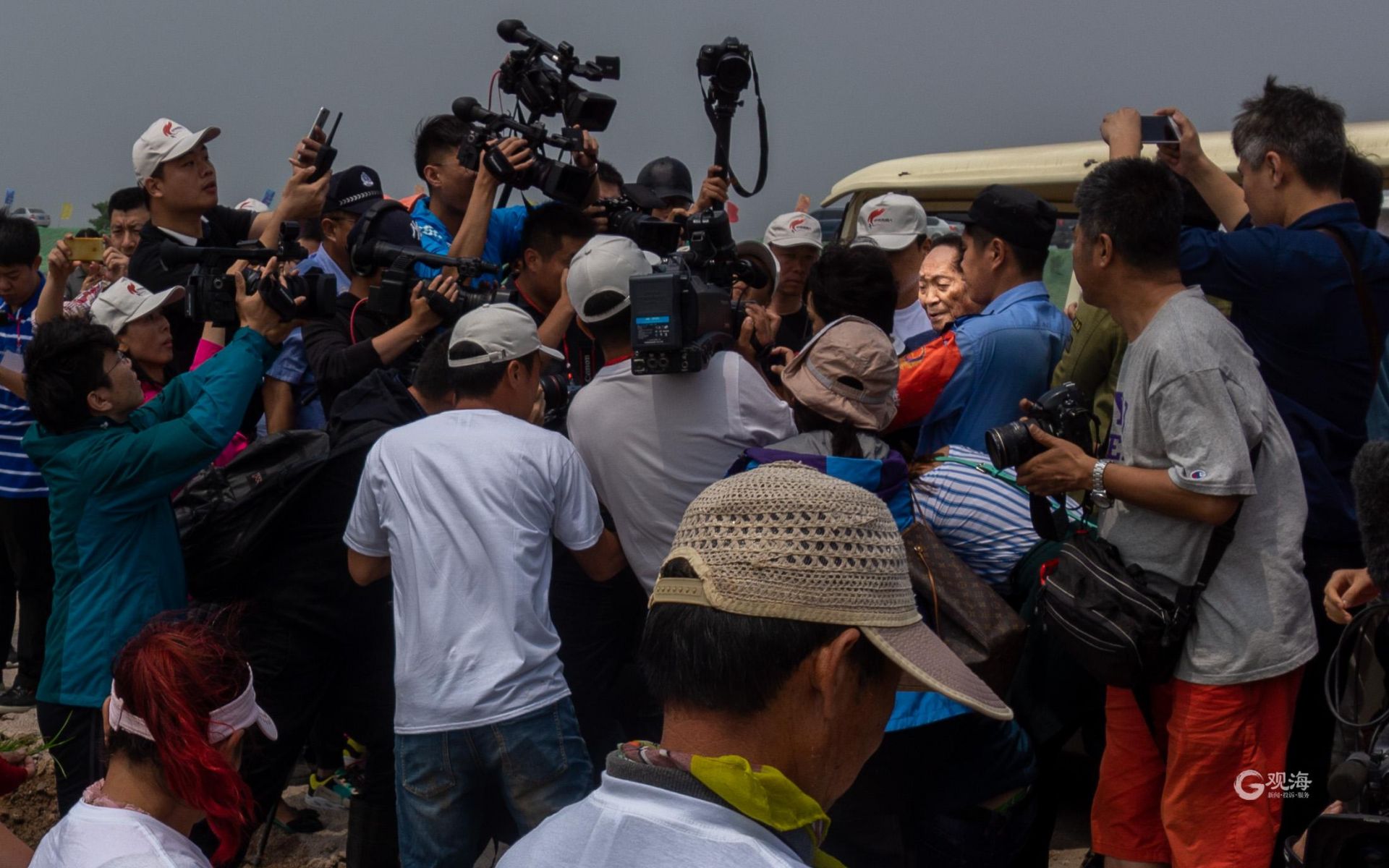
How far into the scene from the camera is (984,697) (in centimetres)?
172

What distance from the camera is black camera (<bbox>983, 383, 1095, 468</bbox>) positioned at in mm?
3307

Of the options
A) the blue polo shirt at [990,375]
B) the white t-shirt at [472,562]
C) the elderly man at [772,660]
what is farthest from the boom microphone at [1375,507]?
the white t-shirt at [472,562]

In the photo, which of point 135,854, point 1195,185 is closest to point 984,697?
point 135,854

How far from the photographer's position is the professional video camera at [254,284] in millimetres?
4180

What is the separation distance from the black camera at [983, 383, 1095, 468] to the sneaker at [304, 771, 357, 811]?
299 cm

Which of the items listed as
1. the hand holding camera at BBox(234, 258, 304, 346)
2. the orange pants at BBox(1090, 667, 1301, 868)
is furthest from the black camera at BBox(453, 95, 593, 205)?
the orange pants at BBox(1090, 667, 1301, 868)

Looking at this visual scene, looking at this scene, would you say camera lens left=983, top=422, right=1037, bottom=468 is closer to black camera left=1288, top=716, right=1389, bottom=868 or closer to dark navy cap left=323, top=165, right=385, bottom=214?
black camera left=1288, top=716, right=1389, bottom=868

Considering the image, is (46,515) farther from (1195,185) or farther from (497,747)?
(1195,185)

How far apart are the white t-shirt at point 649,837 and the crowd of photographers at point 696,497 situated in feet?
3.88

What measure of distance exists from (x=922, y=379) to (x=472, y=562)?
1.47m

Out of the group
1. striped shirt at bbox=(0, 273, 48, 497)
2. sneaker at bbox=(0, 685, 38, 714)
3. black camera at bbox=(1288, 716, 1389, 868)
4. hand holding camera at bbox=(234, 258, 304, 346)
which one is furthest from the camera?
sneaker at bbox=(0, 685, 38, 714)

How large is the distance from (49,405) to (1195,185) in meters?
3.35

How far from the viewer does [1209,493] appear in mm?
3031

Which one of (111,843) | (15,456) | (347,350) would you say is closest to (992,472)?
(347,350)
